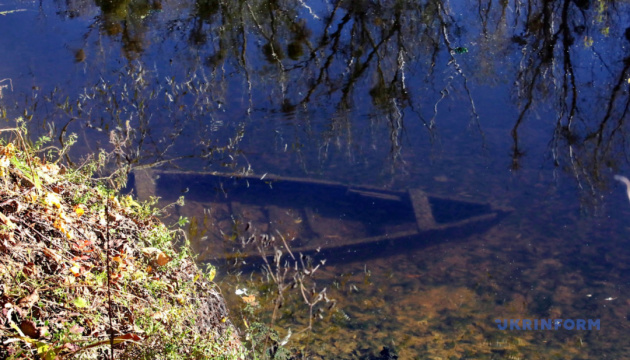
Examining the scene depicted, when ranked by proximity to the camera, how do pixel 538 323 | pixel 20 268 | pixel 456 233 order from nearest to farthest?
1. pixel 20 268
2. pixel 538 323
3. pixel 456 233

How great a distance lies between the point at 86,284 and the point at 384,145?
3.66 metres

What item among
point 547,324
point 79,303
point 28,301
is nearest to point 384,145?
point 547,324

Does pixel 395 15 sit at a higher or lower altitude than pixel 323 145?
higher

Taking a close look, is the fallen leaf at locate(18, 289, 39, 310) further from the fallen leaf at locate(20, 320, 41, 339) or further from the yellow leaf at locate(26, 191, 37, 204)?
the yellow leaf at locate(26, 191, 37, 204)

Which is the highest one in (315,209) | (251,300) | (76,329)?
(76,329)

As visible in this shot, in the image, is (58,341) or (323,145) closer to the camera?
(58,341)

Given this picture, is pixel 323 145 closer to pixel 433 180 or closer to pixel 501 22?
pixel 433 180

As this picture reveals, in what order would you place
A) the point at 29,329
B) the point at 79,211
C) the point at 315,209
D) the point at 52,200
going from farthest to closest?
the point at 315,209 < the point at 79,211 < the point at 52,200 < the point at 29,329

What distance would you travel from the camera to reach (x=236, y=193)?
16.4 feet

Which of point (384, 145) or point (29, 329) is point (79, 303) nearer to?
point (29, 329)

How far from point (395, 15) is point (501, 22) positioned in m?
1.47

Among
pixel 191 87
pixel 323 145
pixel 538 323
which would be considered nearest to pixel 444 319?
pixel 538 323

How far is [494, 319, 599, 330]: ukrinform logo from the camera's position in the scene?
3404 mm

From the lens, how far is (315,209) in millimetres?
5062
